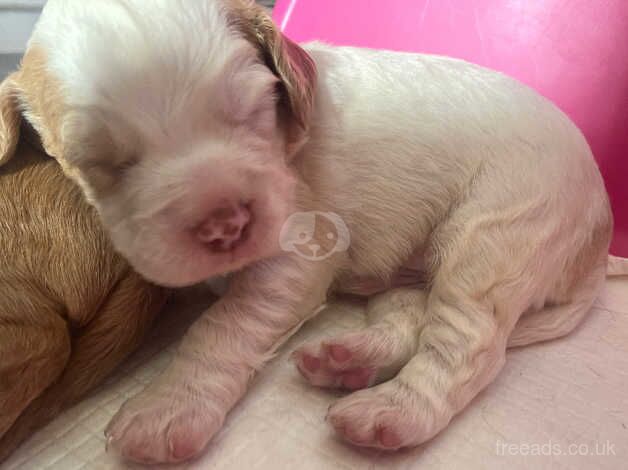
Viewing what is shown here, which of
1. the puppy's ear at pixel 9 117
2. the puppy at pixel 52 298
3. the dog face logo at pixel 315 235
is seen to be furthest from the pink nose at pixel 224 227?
the puppy's ear at pixel 9 117

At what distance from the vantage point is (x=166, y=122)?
4.45 ft

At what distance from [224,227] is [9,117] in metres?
0.65

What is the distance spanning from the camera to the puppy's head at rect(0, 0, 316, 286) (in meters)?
1.34

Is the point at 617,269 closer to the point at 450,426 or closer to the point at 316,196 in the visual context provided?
the point at 450,426

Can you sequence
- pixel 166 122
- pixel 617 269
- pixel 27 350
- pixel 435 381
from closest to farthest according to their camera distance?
1. pixel 166 122
2. pixel 27 350
3. pixel 435 381
4. pixel 617 269

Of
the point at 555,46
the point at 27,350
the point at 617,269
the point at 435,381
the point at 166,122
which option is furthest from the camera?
the point at 555,46

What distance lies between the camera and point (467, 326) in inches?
65.6

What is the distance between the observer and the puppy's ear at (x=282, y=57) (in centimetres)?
157

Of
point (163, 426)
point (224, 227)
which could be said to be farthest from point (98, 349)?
point (224, 227)

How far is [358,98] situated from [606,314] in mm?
1030

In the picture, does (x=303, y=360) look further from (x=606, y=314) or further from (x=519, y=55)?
(x=519, y=55)

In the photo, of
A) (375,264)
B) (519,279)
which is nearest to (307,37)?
(375,264)

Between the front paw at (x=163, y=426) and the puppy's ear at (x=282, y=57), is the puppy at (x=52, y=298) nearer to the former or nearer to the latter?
the front paw at (x=163, y=426)

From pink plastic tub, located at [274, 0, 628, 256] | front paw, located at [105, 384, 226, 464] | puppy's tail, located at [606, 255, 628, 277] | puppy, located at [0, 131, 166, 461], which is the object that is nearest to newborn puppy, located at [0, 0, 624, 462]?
front paw, located at [105, 384, 226, 464]
